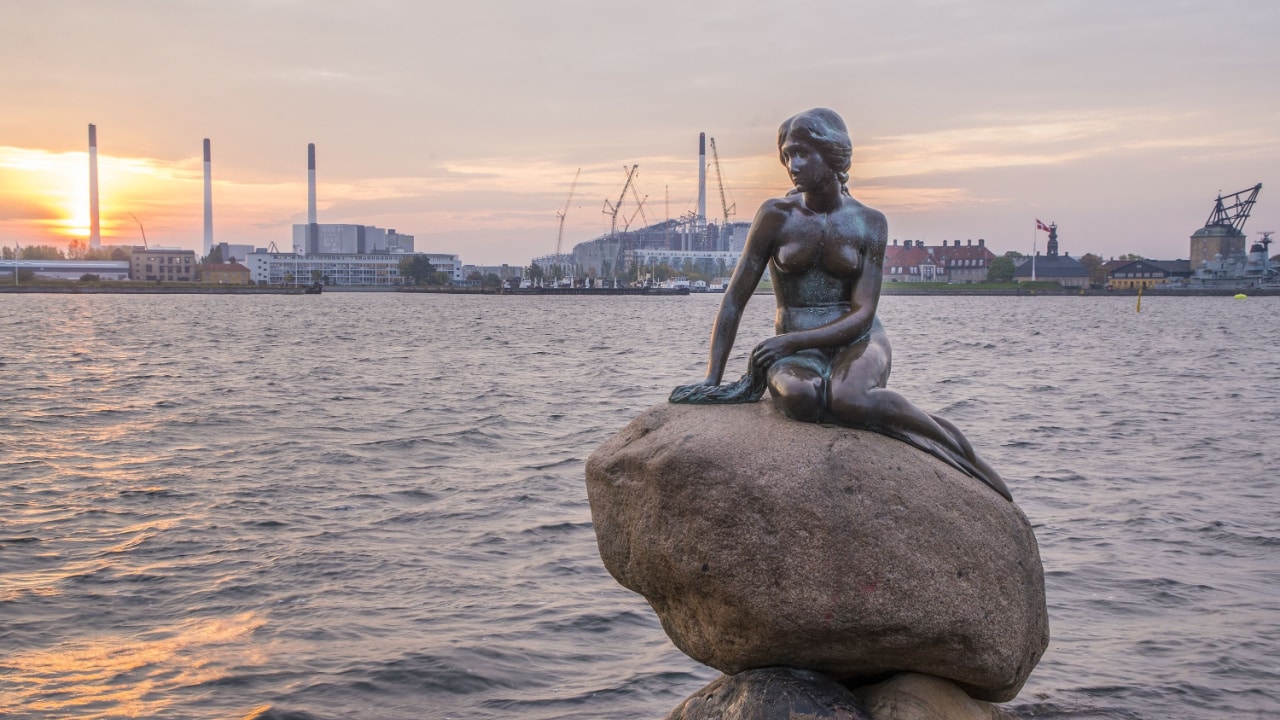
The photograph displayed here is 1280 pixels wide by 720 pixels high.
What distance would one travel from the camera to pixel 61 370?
110ft

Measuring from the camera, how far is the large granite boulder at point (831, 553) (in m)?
5.56

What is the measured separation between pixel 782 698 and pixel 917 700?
2.20 feet

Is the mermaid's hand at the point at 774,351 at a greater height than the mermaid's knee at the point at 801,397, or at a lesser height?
greater

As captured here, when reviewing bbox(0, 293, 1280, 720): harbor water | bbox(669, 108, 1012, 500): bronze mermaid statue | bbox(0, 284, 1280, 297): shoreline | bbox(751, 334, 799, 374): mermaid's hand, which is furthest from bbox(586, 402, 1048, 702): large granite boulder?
bbox(0, 284, 1280, 297): shoreline

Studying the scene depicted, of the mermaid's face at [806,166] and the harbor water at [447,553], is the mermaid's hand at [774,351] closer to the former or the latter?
the mermaid's face at [806,166]

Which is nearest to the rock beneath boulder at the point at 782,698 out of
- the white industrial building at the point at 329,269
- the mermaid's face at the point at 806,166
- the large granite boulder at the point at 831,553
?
the large granite boulder at the point at 831,553

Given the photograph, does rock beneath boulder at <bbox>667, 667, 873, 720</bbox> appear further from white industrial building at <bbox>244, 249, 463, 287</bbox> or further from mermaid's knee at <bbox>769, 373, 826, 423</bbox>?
white industrial building at <bbox>244, 249, 463, 287</bbox>

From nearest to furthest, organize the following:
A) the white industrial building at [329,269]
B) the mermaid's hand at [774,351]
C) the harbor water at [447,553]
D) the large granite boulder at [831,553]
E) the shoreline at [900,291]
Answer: the large granite boulder at [831,553], the mermaid's hand at [774,351], the harbor water at [447,553], the shoreline at [900,291], the white industrial building at [329,269]

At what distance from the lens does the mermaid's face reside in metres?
6.50

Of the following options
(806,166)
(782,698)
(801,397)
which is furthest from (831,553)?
(806,166)

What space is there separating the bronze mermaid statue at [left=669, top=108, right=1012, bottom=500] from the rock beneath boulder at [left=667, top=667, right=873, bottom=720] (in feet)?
4.32

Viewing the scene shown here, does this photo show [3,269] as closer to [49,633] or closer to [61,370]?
[61,370]

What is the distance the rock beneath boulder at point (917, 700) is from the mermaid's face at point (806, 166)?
106 inches

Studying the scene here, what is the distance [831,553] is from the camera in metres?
5.55
